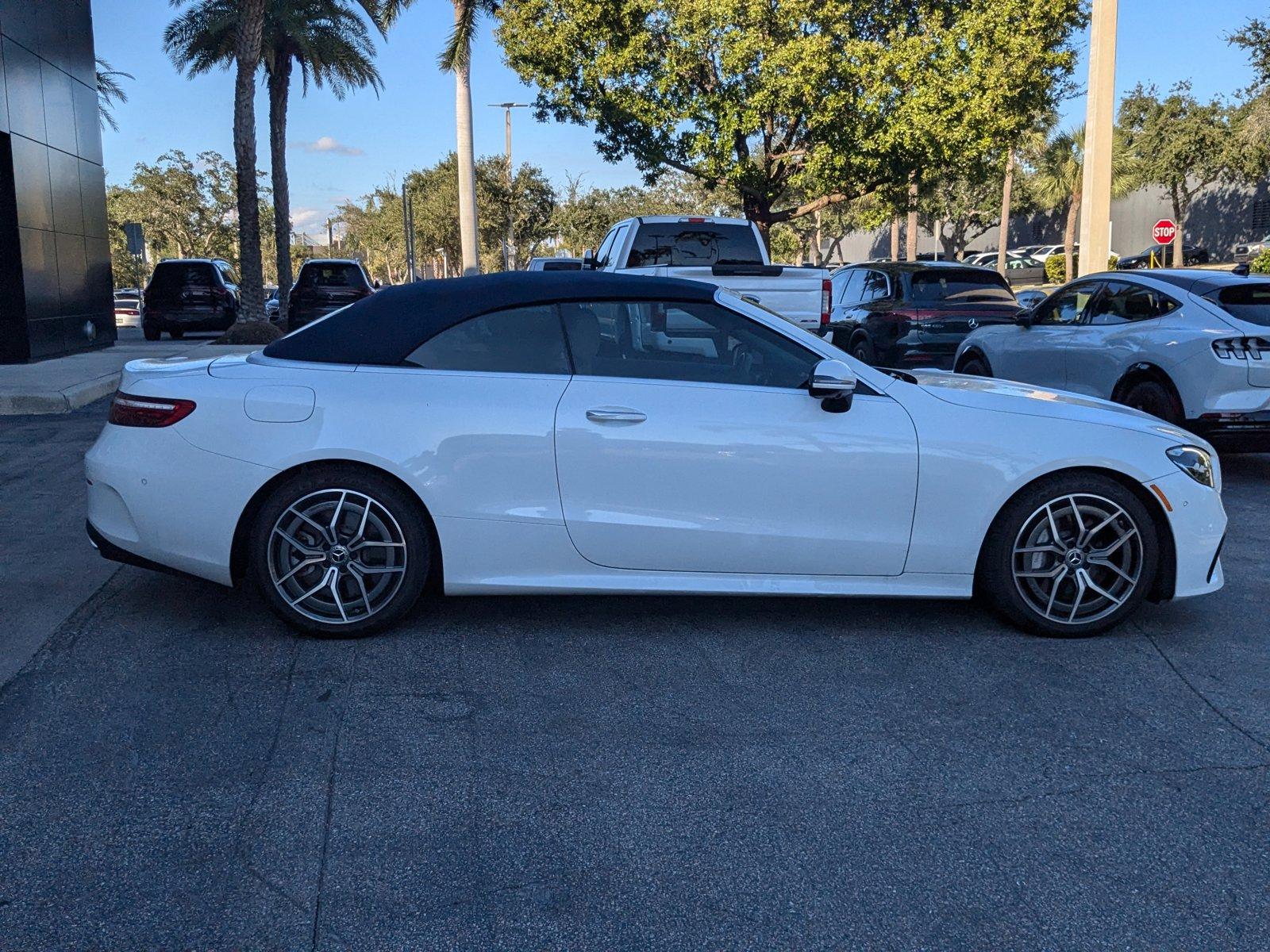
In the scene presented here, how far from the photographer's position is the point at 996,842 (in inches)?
127

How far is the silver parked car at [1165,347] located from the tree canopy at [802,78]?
13.4 m

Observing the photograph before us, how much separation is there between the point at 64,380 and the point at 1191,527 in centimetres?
1341

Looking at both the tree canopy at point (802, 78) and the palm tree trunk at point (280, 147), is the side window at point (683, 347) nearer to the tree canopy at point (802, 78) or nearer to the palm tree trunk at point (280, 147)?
the tree canopy at point (802, 78)

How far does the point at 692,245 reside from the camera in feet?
43.8

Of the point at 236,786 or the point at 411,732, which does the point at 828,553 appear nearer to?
the point at 411,732

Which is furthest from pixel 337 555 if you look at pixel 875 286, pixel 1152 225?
pixel 1152 225

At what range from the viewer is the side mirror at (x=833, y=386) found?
4766 millimetres

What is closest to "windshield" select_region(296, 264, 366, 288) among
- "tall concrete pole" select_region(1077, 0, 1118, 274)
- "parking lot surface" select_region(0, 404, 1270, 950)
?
"tall concrete pole" select_region(1077, 0, 1118, 274)

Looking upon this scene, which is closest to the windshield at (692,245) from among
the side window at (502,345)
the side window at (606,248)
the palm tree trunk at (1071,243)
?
the side window at (606,248)

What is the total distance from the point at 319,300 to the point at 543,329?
22.4m

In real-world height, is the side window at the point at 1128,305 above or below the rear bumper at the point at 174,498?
above

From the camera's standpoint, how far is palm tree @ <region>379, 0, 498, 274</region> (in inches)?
1109

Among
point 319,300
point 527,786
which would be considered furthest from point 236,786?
point 319,300

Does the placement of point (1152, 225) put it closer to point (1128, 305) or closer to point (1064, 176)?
point (1064, 176)
